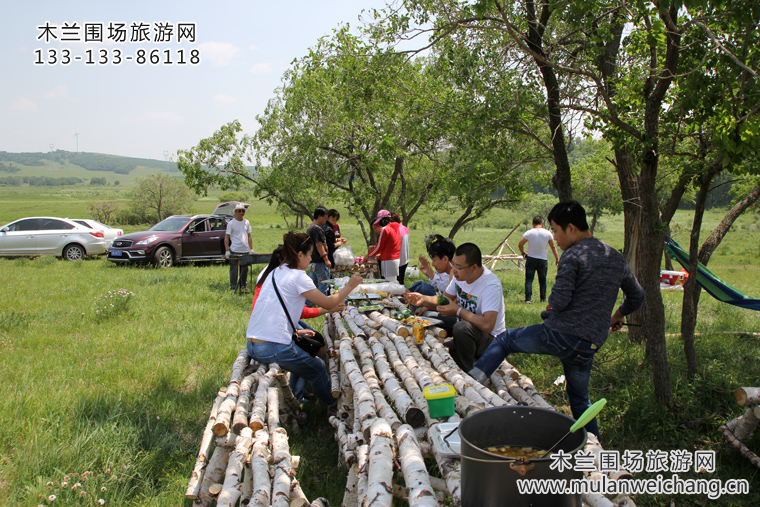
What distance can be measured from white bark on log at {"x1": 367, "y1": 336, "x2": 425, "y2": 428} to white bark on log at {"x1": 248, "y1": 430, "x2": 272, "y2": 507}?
922mm

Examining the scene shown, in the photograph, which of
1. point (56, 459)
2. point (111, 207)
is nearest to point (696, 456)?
point (56, 459)

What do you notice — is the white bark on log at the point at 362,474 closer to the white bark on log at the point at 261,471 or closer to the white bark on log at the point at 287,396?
the white bark on log at the point at 261,471

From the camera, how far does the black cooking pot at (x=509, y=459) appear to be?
209 cm

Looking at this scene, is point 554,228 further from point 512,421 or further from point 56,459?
point 56,459

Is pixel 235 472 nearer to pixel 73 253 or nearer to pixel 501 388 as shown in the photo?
pixel 501 388

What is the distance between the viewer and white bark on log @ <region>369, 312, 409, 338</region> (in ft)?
16.2

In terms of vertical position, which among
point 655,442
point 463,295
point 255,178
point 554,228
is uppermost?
point 255,178

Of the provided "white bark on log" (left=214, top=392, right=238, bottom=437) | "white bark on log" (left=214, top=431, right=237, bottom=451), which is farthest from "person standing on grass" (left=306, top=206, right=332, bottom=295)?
"white bark on log" (left=214, top=431, right=237, bottom=451)

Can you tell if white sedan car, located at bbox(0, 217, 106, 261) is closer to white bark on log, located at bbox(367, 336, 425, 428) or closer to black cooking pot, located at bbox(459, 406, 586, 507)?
white bark on log, located at bbox(367, 336, 425, 428)

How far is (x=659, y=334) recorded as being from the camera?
451 centimetres

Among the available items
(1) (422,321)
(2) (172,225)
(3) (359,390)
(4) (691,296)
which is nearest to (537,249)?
(4) (691,296)

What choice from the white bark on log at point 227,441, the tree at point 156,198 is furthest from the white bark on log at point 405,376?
the tree at point 156,198

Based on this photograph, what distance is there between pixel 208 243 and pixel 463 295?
12.3 m

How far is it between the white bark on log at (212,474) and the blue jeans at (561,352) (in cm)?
196
